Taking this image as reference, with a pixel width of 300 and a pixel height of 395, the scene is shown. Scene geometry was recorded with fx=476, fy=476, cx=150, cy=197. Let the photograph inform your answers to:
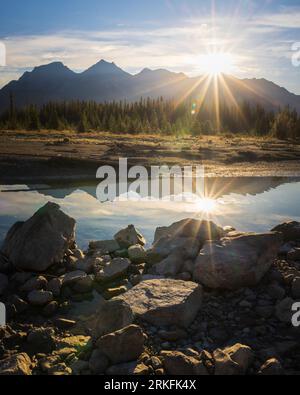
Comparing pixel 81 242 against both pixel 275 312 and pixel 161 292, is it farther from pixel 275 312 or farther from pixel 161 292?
pixel 275 312

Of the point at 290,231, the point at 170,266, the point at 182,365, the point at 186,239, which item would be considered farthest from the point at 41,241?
the point at 290,231

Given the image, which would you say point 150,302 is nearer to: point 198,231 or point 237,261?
point 237,261

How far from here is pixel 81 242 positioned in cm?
948

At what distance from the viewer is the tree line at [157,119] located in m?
52.8

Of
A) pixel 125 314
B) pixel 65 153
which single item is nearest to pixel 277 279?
pixel 125 314

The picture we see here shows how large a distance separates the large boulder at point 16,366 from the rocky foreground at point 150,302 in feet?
0.05

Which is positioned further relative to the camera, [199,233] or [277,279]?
[199,233]

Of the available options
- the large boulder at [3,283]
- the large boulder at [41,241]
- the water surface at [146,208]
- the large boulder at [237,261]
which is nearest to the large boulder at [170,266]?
the large boulder at [237,261]

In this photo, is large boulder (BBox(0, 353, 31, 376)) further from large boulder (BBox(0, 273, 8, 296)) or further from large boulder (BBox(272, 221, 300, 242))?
large boulder (BBox(272, 221, 300, 242))

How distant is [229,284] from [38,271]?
2945 mm

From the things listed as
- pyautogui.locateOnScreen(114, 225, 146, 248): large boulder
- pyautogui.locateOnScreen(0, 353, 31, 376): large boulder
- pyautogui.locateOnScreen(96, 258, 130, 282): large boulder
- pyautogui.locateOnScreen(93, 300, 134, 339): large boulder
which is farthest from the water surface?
pyautogui.locateOnScreen(0, 353, 31, 376): large boulder

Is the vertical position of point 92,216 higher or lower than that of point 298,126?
lower

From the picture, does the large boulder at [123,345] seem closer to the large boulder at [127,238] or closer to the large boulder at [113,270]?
the large boulder at [113,270]

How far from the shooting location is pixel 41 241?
7562 mm
